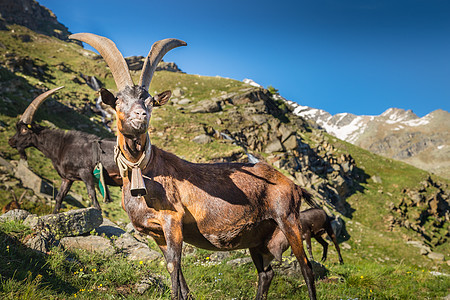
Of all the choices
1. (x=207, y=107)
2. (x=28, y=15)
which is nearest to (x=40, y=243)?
(x=207, y=107)

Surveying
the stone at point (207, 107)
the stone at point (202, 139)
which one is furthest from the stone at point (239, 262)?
the stone at point (207, 107)

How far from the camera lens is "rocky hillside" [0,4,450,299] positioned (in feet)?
18.0

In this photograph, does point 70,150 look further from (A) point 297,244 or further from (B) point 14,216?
(A) point 297,244

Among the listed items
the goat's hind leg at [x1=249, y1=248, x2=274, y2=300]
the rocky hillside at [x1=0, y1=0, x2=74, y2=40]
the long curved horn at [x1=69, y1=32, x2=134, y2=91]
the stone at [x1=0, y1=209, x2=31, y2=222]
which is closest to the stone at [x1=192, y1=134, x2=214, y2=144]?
the stone at [x1=0, y1=209, x2=31, y2=222]

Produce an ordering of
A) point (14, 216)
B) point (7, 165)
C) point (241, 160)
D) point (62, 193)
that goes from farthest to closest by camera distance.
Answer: point (241, 160) → point (7, 165) → point (62, 193) → point (14, 216)

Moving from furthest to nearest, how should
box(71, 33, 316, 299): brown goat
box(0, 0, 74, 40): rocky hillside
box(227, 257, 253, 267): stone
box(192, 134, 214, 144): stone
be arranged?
box(0, 0, 74, 40): rocky hillside, box(192, 134, 214, 144): stone, box(227, 257, 253, 267): stone, box(71, 33, 316, 299): brown goat

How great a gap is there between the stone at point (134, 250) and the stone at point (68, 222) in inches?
32.5

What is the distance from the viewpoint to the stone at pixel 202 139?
2542 centimetres

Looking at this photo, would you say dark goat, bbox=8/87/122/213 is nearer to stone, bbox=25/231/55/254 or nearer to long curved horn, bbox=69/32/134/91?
stone, bbox=25/231/55/254

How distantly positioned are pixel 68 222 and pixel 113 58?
185 inches

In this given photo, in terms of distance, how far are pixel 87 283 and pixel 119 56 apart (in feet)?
12.2

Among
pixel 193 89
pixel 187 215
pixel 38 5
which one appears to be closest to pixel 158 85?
pixel 193 89

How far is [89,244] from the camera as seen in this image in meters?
6.24

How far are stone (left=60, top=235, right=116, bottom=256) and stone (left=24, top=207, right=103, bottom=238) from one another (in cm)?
22
